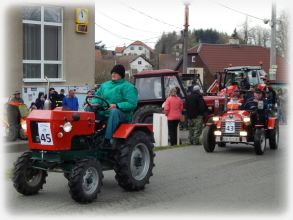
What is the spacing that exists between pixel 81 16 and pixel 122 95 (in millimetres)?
14092

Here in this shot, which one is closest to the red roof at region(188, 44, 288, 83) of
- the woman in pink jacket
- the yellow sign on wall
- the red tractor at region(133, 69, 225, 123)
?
the yellow sign on wall

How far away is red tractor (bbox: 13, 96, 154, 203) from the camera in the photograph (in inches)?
305

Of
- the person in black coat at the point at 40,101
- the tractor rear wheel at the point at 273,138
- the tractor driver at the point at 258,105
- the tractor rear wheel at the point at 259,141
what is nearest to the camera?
the tractor rear wheel at the point at 259,141

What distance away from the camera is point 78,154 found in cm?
810

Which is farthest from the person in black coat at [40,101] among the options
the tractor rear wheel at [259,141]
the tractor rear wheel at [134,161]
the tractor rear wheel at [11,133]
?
the tractor rear wheel at [134,161]

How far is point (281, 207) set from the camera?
806 centimetres

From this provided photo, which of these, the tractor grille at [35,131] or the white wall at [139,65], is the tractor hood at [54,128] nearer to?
the tractor grille at [35,131]

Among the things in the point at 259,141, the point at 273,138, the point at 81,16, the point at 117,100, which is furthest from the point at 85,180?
the point at 81,16

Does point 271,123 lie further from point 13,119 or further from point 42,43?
point 42,43

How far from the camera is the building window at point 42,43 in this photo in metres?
21.1

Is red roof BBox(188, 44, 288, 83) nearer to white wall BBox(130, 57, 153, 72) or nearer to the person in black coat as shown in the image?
white wall BBox(130, 57, 153, 72)

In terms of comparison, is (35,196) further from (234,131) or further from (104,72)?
(104,72)

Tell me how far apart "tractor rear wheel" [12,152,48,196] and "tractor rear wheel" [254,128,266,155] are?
6.27m

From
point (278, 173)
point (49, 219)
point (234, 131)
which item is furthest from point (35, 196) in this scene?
point (234, 131)
